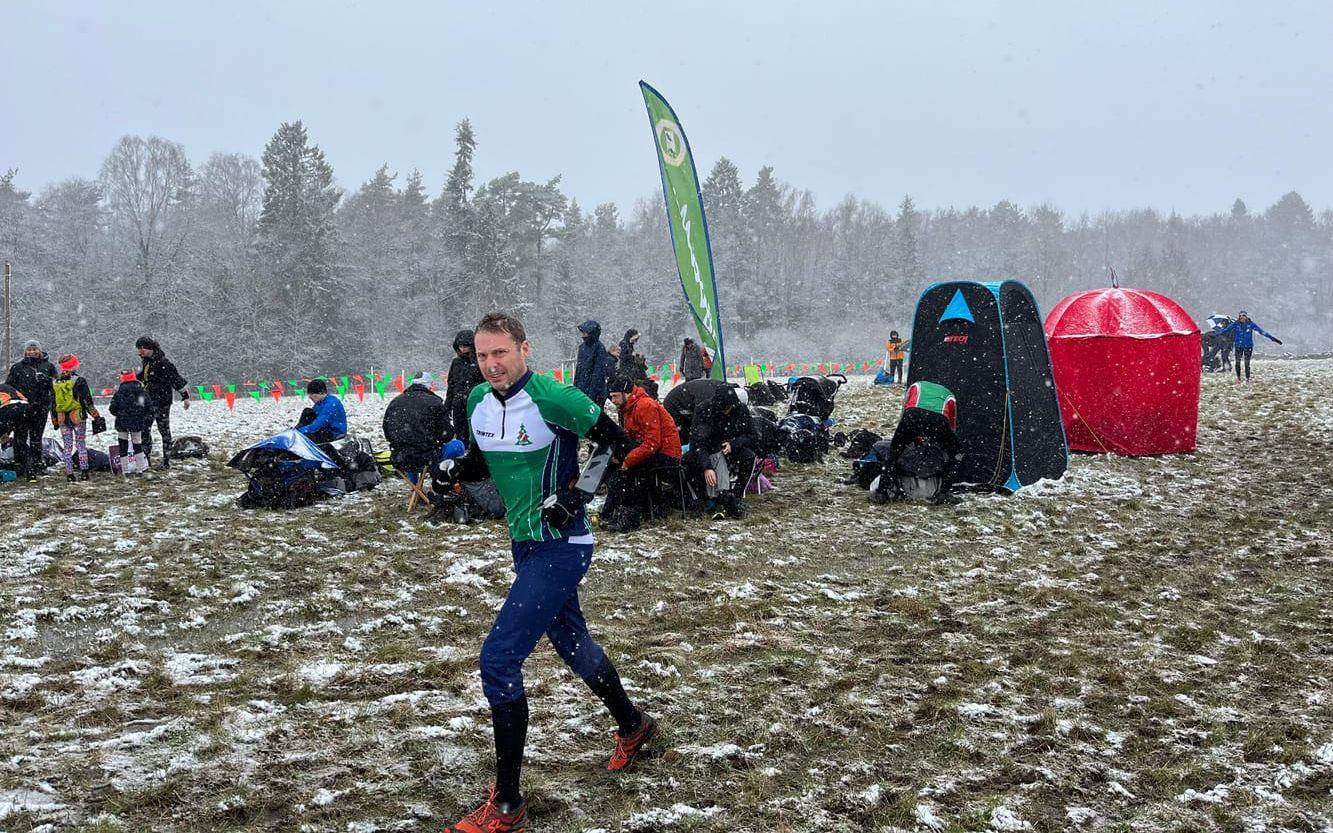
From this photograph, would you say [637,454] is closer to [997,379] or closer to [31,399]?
[997,379]

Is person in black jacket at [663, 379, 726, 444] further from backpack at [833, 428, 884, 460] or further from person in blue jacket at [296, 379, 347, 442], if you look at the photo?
person in blue jacket at [296, 379, 347, 442]

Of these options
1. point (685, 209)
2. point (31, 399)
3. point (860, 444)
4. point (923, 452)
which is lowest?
point (860, 444)

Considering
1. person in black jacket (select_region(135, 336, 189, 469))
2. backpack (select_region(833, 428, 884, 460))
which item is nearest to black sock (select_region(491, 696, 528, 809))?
backpack (select_region(833, 428, 884, 460))

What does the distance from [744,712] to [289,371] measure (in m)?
46.0

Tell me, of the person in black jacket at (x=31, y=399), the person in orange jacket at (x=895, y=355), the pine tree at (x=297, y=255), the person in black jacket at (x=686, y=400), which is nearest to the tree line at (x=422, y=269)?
the pine tree at (x=297, y=255)

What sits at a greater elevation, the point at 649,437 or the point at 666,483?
the point at 649,437

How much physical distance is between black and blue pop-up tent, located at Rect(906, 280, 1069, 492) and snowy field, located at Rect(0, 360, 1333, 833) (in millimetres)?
1392

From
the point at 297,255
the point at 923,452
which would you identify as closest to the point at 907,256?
the point at 297,255

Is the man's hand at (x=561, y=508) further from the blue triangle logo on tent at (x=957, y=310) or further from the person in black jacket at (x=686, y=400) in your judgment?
the blue triangle logo on tent at (x=957, y=310)

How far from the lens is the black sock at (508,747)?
3.53 metres

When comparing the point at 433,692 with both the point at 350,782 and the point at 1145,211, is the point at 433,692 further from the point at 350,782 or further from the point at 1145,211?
the point at 1145,211

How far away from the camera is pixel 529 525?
3.80 meters

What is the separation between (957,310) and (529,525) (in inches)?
352

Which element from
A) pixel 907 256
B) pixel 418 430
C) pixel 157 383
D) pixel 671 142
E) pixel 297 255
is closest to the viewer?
pixel 418 430
